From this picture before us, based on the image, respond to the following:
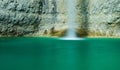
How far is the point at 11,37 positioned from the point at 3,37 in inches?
30.9

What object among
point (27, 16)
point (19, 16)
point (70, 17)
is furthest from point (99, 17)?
point (19, 16)

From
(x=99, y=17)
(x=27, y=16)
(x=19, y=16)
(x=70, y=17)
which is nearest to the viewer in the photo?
(x=19, y=16)

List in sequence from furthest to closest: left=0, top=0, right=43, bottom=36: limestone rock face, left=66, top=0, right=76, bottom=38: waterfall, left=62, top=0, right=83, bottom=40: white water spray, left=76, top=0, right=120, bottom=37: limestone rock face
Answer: left=66, top=0, right=76, bottom=38: waterfall → left=62, top=0, right=83, bottom=40: white water spray → left=76, top=0, right=120, bottom=37: limestone rock face → left=0, top=0, right=43, bottom=36: limestone rock face

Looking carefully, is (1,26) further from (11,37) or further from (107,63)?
(107,63)

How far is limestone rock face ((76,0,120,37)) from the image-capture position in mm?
30594

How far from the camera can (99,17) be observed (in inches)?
1225

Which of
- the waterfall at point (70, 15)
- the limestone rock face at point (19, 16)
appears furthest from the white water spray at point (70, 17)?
the limestone rock face at point (19, 16)

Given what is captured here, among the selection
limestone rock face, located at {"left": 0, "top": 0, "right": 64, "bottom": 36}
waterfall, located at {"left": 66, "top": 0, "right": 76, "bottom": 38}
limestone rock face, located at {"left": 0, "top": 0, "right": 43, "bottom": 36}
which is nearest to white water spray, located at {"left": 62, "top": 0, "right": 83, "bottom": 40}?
waterfall, located at {"left": 66, "top": 0, "right": 76, "bottom": 38}

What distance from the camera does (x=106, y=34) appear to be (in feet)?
100

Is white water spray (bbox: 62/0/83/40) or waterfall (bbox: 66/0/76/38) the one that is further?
waterfall (bbox: 66/0/76/38)

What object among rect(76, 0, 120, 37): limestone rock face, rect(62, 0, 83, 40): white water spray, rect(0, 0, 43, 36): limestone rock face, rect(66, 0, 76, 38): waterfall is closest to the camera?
rect(0, 0, 43, 36): limestone rock face

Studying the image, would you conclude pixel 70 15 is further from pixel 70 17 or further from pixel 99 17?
pixel 99 17

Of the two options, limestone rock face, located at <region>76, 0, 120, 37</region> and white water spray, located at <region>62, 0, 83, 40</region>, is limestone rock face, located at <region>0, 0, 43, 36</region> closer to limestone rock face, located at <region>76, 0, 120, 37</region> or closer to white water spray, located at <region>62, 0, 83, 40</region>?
white water spray, located at <region>62, 0, 83, 40</region>

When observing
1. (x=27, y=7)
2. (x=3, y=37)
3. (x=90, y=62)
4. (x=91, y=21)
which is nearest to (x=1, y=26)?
(x=3, y=37)
